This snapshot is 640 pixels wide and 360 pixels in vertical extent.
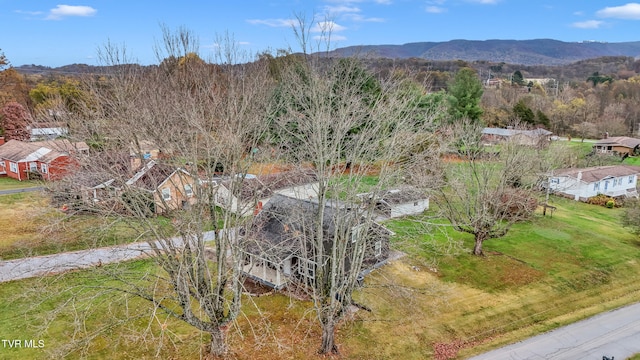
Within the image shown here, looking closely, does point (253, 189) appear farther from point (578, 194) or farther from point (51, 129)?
point (578, 194)

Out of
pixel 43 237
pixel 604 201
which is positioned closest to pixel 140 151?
pixel 43 237

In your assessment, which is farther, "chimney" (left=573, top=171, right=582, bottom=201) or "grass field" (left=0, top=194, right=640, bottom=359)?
"chimney" (left=573, top=171, right=582, bottom=201)

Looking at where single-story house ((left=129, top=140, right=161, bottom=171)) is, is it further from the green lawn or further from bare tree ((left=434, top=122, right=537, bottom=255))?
the green lawn

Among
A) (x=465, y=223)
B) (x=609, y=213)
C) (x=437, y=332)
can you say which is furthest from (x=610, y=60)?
(x=437, y=332)

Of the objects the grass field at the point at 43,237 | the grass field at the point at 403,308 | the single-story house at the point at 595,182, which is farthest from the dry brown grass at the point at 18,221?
the single-story house at the point at 595,182

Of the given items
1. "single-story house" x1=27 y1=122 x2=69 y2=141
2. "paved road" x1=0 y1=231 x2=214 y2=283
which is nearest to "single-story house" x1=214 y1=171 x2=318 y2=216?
"paved road" x1=0 y1=231 x2=214 y2=283
